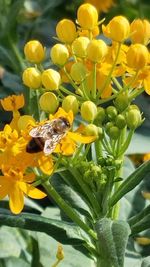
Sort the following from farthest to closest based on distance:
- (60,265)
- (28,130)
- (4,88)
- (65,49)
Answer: (4,88), (60,265), (65,49), (28,130)

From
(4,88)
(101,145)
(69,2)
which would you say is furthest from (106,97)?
(69,2)

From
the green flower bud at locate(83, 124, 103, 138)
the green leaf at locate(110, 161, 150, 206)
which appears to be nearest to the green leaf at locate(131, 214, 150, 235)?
the green leaf at locate(110, 161, 150, 206)

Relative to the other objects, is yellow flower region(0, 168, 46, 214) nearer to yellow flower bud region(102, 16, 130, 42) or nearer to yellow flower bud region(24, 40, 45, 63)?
yellow flower bud region(24, 40, 45, 63)

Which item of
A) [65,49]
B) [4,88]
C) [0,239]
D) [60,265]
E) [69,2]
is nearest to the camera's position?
[65,49]

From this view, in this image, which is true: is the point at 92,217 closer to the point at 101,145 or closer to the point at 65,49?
the point at 101,145

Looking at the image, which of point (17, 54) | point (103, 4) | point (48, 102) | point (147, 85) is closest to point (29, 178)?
point (48, 102)

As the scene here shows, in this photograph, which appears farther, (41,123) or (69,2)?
(69,2)

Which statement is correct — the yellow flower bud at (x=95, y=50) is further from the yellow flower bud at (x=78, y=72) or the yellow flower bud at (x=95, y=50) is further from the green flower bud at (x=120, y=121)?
the green flower bud at (x=120, y=121)
